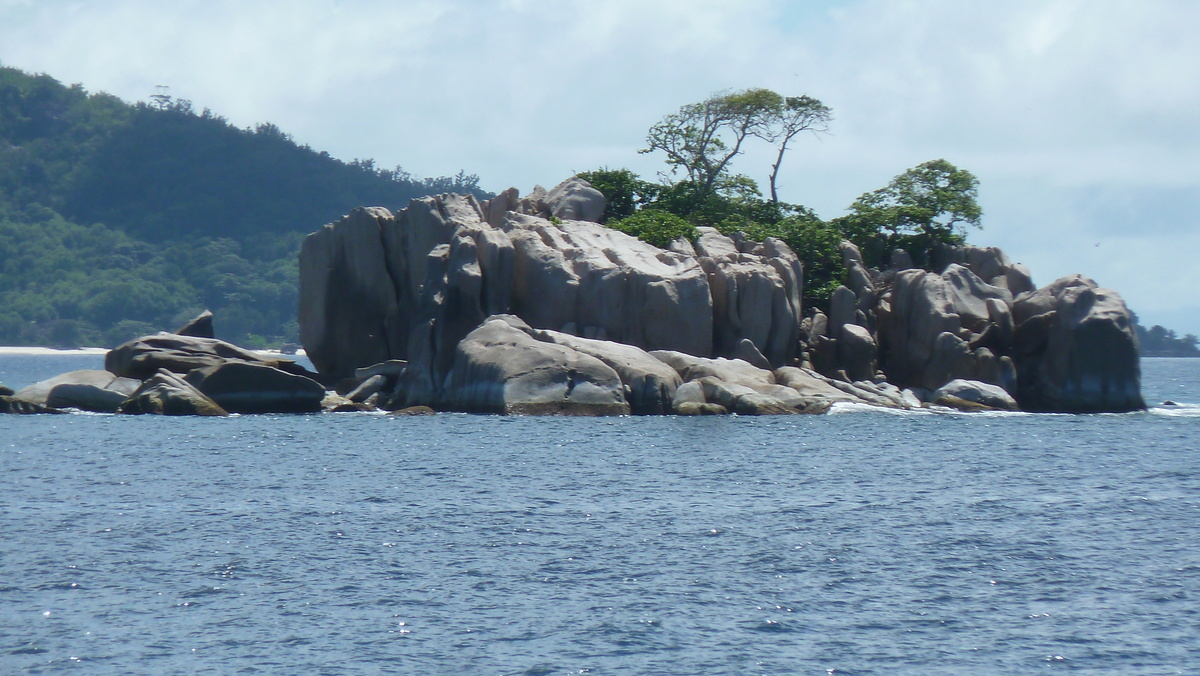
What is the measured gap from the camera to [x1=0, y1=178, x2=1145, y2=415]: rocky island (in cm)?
5150

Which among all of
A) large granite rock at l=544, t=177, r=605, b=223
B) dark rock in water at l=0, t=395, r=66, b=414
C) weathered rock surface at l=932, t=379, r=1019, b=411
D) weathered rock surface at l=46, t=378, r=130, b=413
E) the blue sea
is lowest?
the blue sea

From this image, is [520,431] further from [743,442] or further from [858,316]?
[858,316]

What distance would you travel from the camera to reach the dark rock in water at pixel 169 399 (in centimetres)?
5144

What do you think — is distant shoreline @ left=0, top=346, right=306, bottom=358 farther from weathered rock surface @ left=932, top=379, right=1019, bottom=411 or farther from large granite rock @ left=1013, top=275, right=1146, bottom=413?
large granite rock @ left=1013, top=275, right=1146, bottom=413

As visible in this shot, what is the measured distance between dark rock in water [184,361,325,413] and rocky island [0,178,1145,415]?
7cm

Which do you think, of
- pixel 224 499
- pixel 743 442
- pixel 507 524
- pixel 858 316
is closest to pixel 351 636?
pixel 507 524

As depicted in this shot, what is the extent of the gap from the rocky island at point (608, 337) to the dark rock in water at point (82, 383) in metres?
0.09

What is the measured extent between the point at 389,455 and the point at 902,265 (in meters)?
36.4

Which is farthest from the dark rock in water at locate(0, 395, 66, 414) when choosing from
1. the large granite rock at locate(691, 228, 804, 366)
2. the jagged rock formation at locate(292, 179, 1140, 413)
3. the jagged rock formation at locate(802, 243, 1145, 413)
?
the jagged rock formation at locate(802, 243, 1145, 413)

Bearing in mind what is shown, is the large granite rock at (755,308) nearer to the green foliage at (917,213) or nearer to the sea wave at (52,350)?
the green foliage at (917,213)

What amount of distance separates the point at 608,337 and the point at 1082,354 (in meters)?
20.4

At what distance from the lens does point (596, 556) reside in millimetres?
25031

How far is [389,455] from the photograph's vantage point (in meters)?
40.1

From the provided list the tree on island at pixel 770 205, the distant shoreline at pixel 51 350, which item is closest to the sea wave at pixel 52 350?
the distant shoreline at pixel 51 350
